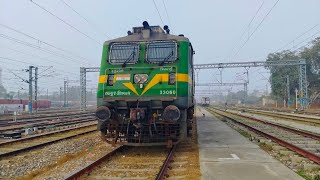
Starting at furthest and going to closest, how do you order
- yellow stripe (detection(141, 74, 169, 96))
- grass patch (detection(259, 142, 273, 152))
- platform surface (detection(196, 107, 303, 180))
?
grass patch (detection(259, 142, 273, 152)), yellow stripe (detection(141, 74, 169, 96)), platform surface (detection(196, 107, 303, 180))

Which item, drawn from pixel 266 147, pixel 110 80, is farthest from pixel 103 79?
pixel 266 147

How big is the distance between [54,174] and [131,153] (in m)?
3.30

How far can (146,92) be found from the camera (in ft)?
34.4

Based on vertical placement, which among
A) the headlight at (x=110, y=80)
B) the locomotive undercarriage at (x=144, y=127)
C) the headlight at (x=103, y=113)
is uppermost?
the headlight at (x=110, y=80)

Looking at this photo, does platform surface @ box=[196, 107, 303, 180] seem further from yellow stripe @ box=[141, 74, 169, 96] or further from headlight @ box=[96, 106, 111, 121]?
headlight @ box=[96, 106, 111, 121]

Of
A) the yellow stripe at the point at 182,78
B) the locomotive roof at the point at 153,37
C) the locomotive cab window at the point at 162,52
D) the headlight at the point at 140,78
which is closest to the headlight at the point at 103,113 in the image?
the headlight at the point at 140,78

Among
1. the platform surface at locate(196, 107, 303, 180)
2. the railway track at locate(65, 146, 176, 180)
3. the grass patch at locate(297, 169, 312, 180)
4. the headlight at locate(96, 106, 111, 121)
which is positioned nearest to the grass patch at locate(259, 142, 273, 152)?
the platform surface at locate(196, 107, 303, 180)

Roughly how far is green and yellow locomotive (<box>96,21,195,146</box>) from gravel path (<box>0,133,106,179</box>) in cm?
177

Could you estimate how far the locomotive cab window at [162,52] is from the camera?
10.9 meters

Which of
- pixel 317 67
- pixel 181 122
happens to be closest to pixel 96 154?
pixel 181 122

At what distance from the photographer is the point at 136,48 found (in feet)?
37.0

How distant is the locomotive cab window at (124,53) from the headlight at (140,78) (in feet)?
1.83

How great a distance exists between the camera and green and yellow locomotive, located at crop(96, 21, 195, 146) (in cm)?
1038

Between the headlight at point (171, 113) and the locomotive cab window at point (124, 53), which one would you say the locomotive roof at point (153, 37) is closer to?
the locomotive cab window at point (124, 53)
